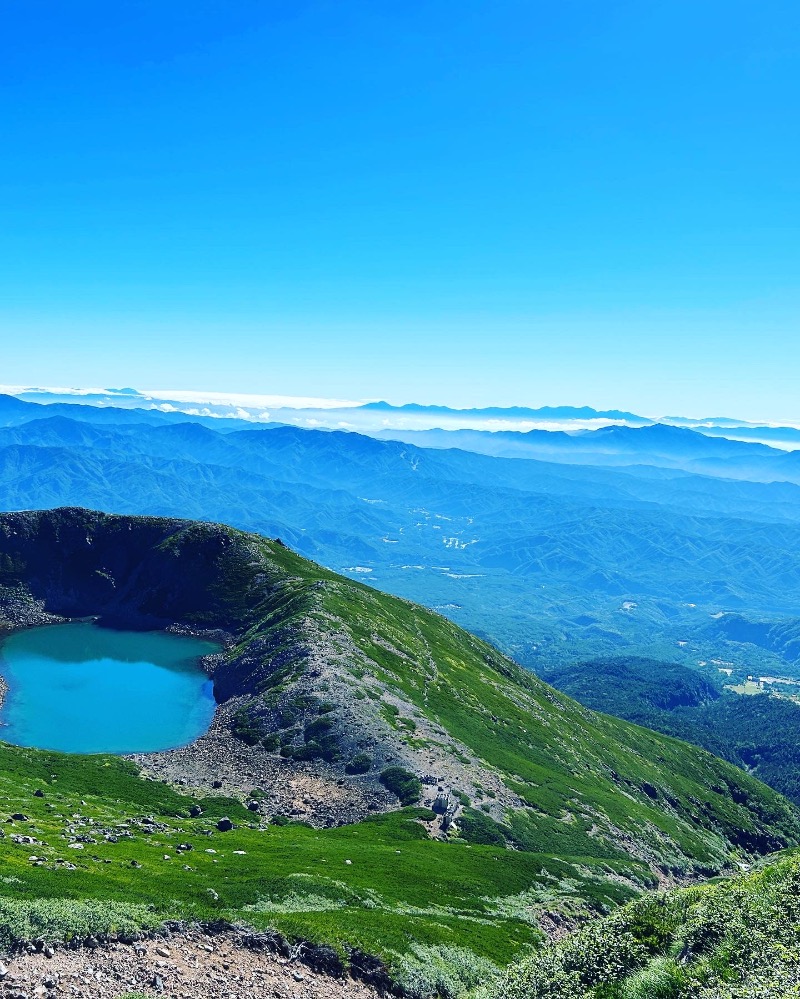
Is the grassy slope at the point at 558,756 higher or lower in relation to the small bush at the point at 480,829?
lower

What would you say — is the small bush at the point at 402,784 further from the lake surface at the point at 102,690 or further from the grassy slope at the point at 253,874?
the lake surface at the point at 102,690

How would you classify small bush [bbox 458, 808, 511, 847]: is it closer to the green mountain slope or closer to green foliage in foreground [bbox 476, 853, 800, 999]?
the green mountain slope

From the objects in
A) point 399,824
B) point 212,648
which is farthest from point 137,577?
point 399,824

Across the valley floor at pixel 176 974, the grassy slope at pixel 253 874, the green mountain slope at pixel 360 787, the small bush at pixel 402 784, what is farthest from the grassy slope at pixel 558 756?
the valley floor at pixel 176 974

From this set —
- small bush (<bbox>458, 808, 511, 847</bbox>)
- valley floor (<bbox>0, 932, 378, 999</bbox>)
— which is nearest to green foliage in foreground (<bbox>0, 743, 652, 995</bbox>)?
valley floor (<bbox>0, 932, 378, 999</bbox>)

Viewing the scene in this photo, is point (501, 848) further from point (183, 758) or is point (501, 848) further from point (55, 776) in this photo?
point (55, 776)
